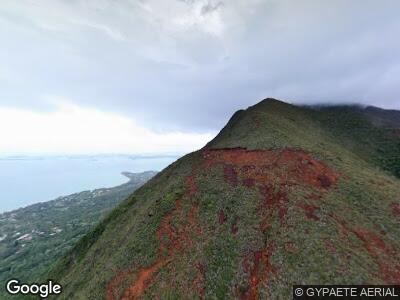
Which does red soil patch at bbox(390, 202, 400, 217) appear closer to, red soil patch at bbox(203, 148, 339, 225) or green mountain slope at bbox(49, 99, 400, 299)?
green mountain slope at bbox(49, 99, 400, 299)

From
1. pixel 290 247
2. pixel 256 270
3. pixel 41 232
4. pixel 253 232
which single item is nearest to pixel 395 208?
pixel 290 247

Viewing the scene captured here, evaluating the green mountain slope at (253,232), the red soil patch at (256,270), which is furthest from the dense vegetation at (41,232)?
the red soil patch at (256,270)

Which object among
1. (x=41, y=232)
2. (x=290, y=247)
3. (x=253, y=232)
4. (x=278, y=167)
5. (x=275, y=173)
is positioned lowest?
(x=41, y=232)

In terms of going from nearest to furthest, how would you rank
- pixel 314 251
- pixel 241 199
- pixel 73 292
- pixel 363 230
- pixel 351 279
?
pixel 351 279 → pixel 314 251 → pixel 363 230 → pixel 241 199 → pixel 73 292

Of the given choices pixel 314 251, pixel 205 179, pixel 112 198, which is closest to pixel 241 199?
pixel 205 179

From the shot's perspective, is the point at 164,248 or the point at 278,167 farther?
the point at 278,167

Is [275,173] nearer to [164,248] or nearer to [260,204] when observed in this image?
[260,204]

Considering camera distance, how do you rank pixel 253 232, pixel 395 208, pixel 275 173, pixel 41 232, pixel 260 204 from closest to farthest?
pixel 253 232
pixel 395 208
pixel 260 204
pixel 275 173
pixel 41 232

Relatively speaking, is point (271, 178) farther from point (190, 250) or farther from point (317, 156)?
point (190, 250)
